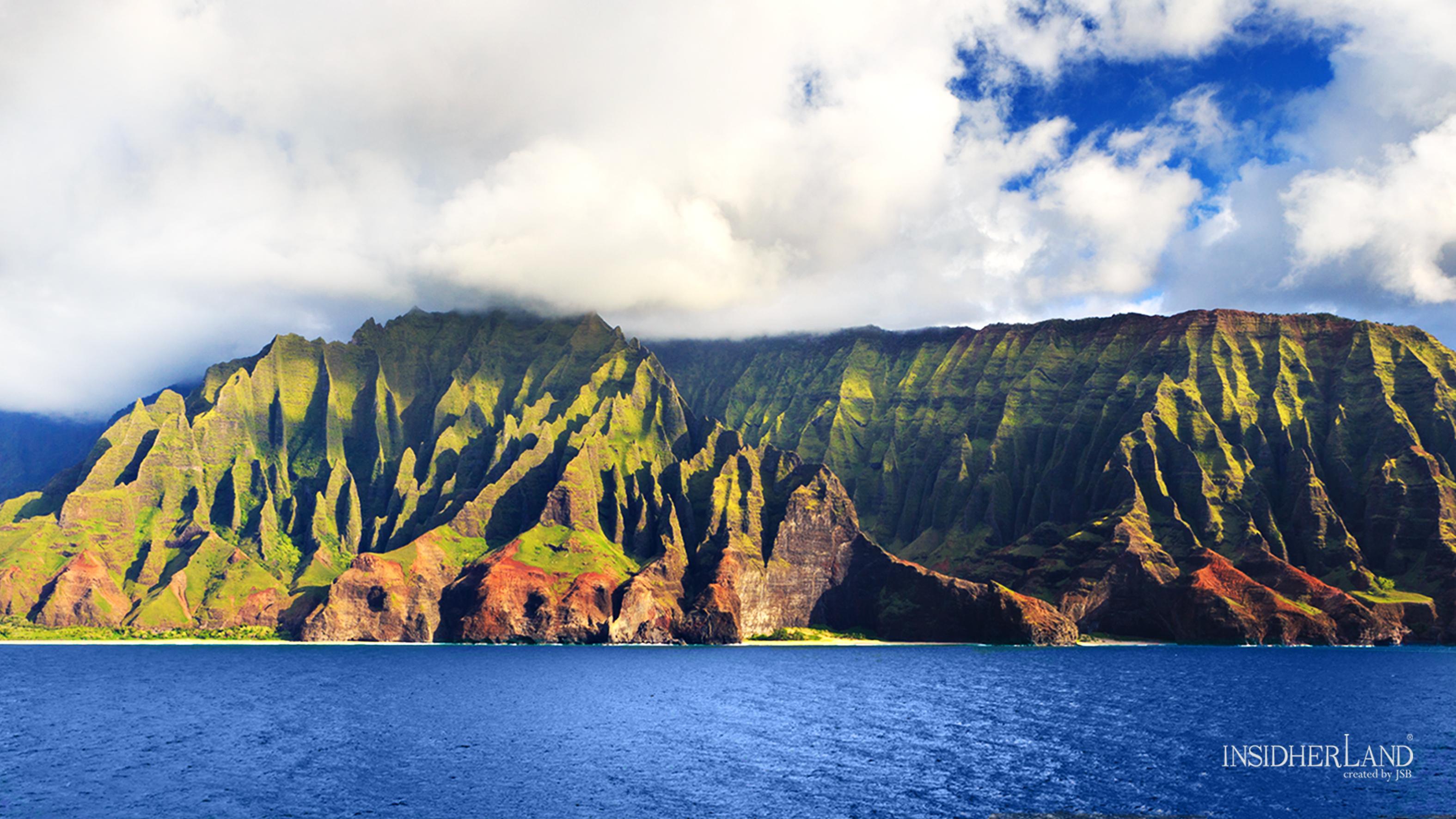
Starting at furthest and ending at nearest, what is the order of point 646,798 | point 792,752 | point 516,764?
1. point 792,752
2. point 516,764
3. point 646,798

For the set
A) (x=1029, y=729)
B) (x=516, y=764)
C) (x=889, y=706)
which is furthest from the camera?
(x=889, y=706)

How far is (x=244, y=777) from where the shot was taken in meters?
114

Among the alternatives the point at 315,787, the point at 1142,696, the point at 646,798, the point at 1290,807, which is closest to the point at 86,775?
the point at 315,787

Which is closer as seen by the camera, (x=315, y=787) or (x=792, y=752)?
(x=315, y=787)

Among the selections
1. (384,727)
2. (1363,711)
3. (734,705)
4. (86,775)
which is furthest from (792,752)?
(1363,711)

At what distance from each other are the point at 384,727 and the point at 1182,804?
106m

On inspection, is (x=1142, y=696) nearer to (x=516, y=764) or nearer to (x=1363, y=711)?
(x=1363, y=711)

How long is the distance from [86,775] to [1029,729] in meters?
117

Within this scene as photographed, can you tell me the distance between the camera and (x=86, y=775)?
372 feet

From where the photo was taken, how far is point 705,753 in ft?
430

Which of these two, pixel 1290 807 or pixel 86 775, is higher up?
pixel 1290 807

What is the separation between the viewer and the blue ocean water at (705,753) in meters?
102

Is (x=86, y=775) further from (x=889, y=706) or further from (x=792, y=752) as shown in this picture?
(x=889, y=706)

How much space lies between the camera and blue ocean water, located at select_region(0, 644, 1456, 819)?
102438 mm
